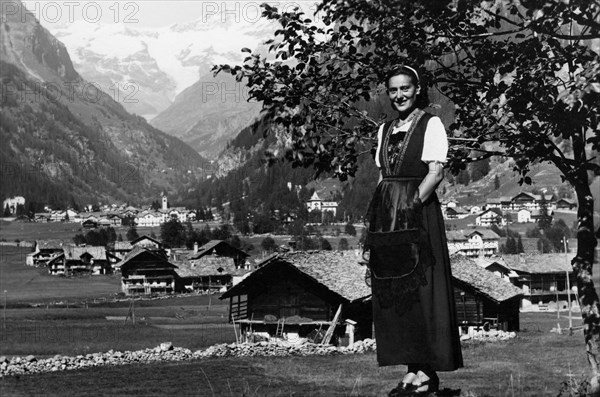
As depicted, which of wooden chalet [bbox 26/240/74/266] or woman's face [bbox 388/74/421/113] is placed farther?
wooden chalet [bbox 26/240/74/266]

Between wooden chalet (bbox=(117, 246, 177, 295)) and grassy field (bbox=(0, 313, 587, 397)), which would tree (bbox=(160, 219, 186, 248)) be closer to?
wooden chalet (bbox=(117, 246, 177, 295))

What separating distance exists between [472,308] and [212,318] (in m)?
32.6

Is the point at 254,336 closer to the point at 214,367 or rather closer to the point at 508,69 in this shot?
the point at 214,367

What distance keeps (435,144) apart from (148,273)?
121 metres

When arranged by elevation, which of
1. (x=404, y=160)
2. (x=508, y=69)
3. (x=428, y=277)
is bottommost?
(x=428, y=277)

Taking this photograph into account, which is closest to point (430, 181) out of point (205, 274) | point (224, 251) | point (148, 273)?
point (148, 273)

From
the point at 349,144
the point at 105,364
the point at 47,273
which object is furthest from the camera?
the point at 47,273

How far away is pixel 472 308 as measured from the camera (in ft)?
171

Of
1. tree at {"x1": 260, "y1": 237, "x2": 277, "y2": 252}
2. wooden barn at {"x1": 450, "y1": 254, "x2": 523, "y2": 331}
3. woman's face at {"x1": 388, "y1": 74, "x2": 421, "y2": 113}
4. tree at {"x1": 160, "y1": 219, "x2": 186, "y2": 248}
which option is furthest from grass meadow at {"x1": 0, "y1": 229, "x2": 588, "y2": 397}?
tree at {"x1": 160, "y1": 219, "x2": 186, "y2": 248}

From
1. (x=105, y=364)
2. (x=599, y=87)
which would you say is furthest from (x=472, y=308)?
(x=599, y=87)

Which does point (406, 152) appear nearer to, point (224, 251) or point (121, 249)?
point (224, 251)

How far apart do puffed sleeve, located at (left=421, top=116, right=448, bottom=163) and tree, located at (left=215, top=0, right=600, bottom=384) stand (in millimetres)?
829

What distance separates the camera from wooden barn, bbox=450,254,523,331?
5138 centimetres

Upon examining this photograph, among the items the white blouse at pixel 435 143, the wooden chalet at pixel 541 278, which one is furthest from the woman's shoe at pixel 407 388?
the wooden chalet at pixel 541 278
